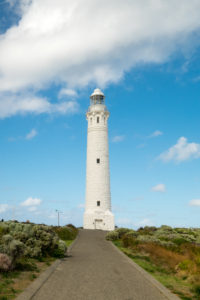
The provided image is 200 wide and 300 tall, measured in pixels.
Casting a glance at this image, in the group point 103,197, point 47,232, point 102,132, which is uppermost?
point 102,132

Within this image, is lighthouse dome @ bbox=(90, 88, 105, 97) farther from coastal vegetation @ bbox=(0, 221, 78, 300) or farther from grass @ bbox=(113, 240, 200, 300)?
grass @ bbox=(113, 240, 200, 300)

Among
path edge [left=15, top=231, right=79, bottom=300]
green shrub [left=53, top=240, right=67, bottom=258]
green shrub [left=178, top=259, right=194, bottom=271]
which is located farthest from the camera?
green shrub [left=53, top=240, right=67, bottom=258]

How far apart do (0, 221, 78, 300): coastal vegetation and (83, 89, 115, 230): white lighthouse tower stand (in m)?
24.3

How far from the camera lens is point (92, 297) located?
7.83 m

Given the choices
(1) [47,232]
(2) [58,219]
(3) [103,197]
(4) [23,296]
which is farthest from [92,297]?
(2) [58,219]

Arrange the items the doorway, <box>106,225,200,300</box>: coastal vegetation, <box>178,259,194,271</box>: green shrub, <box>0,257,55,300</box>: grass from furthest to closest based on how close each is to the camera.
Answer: the doorway, <box>178,259,194,271</box>: green shrub, <box>106,225,200,300</box>: coastal vegetation, <box>0,257,55,300</box>: grass

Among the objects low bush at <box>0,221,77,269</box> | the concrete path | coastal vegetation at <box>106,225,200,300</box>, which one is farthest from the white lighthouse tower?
the concrete path

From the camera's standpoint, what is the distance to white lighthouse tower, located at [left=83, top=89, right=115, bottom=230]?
40891mm

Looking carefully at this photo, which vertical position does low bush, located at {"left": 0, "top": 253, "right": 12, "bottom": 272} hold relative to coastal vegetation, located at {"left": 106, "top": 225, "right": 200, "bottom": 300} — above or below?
above

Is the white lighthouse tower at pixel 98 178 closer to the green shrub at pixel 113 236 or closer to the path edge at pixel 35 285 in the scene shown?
the green shrub at pixel 113 236

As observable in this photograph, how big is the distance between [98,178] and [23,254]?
30.3 metres

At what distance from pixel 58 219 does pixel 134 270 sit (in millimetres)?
35580

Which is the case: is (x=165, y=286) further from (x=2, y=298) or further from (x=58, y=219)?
(x=58, y=219)

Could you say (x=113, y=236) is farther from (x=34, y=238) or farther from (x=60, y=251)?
(x=34, y=238)
